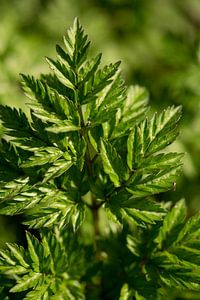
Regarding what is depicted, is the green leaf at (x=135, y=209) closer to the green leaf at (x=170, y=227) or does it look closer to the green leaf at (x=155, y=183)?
the green leaf at (x=155, y=183)

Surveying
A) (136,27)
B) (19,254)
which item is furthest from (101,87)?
(136,27)

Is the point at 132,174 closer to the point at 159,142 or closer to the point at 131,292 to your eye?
the point at 159,142

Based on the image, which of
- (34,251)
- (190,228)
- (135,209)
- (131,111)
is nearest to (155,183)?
(135,209)

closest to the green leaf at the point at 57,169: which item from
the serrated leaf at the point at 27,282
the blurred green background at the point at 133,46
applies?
the serrated leaf at the point at 27,282

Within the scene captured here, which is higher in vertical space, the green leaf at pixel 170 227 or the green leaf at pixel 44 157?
the green leaf at pixel 44 157

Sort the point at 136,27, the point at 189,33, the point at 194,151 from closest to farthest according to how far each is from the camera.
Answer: the point at 194,151
the point at 136,27
the point at 189,33

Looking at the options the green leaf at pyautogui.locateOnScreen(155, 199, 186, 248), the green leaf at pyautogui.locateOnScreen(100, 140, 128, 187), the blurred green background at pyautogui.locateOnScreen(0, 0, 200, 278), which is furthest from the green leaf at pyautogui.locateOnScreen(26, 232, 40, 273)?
the blurred green background at pyautogui.locateOnScreen(0, 0, 200, 278)
